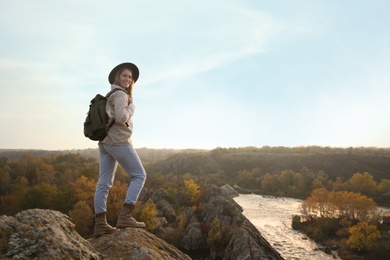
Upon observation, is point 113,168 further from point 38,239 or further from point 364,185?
point 364,185

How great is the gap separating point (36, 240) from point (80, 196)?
5439 centimetres

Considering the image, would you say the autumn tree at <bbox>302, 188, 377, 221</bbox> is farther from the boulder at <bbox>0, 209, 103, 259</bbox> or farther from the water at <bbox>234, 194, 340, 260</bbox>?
the boulder at <bbox>0, 209, 103, 259</bbox>

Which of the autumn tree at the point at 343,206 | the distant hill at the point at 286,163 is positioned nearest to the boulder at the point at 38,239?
the autumn tree at the point at 343,206

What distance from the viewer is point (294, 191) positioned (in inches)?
4321

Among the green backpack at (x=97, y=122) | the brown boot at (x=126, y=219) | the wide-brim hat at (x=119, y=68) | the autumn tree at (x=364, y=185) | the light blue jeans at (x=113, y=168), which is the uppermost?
the wide-brim hat at (x=119, y=68)

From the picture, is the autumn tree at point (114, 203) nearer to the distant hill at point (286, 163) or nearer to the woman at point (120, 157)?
the woman at point (120, 157)

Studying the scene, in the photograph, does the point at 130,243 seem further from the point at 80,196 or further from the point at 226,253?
the point at 80,196

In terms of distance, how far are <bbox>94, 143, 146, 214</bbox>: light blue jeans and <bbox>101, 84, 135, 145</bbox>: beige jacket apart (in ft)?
0.43

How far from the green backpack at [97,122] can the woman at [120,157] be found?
0.29 feet

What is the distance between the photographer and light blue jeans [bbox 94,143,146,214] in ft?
18.1

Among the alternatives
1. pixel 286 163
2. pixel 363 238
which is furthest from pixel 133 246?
pixel 286 163

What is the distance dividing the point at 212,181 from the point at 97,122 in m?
131

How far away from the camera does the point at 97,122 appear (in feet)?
17.3

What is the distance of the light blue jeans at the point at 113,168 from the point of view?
5520 mm
